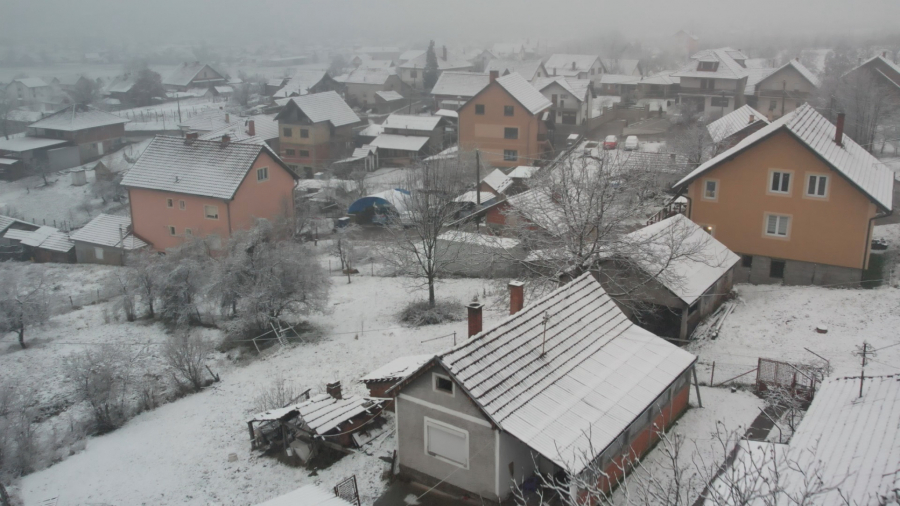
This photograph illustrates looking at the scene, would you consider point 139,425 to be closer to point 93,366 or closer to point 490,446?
point 93,366

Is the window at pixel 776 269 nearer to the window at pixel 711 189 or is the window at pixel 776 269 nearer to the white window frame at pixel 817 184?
the white window frame at pixel 817 184

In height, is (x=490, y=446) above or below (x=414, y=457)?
above

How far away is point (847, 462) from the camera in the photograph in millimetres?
11008

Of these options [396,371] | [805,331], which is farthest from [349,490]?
[805,331]

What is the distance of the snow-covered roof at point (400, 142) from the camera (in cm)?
5797

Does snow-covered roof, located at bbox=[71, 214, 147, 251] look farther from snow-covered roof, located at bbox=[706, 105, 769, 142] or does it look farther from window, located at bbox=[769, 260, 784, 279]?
snow-covered roof, located at bbox=[706, 105, 769, 142]

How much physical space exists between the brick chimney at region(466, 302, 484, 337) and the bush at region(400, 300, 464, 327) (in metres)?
9.69

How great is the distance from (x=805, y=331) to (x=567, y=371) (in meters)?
11.0

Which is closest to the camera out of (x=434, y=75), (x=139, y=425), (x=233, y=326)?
(x=139, y=425)

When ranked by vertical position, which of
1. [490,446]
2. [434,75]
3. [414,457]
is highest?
[434,75]

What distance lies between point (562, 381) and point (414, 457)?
3.77 m

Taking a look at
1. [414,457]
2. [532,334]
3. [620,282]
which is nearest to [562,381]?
[532,334]

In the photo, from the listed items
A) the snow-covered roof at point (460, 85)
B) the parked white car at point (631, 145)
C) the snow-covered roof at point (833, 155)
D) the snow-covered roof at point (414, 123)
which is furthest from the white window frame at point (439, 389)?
the snow-covered roof at point (460, 85)

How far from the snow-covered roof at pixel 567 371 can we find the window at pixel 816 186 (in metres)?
12.8
